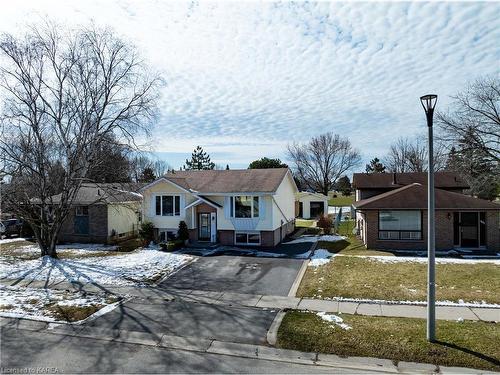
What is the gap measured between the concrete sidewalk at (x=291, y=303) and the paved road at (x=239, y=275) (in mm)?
810

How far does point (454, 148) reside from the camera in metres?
32.7

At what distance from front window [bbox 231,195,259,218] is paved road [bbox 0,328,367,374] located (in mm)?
16265

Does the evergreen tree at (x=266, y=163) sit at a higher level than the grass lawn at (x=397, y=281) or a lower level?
higher

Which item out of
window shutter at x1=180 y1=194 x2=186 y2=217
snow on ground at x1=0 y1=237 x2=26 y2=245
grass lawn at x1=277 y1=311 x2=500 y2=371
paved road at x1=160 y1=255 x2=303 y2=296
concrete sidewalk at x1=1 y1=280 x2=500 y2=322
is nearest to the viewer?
grass lawn at x1=277 y1=311 x2=500 y2=371

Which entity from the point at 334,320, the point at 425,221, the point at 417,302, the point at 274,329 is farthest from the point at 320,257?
the point at 274,329

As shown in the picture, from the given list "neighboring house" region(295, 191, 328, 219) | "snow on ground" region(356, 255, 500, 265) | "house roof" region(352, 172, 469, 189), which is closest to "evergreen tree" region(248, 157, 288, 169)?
"neighboring house" region(295, 191, 328, 219)

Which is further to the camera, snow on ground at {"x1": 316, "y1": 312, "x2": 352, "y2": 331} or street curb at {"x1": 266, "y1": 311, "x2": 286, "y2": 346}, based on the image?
snow on ground at {"x1": 316, "y1": 312, "x2": 352, "y2": 331}

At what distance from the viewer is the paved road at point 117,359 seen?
832 centimetres

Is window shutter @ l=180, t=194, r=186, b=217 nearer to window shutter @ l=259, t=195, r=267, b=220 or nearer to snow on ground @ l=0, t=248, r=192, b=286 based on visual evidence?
snow on ground @ l=0, t=248, r=192, b=286

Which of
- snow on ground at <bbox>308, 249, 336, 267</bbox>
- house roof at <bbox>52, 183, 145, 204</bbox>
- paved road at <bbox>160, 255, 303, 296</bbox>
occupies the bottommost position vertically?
paved road at <bbox>160, 255, 303, 296</bbox>

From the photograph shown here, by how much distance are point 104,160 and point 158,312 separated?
13420 mm

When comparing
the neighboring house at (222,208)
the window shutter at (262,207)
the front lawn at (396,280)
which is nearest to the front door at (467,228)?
the front lawn at (396,280)

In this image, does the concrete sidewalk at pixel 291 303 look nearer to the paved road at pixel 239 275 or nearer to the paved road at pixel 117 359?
Result: the paved road at pixel 239 275

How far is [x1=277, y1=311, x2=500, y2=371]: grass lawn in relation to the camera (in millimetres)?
8409
